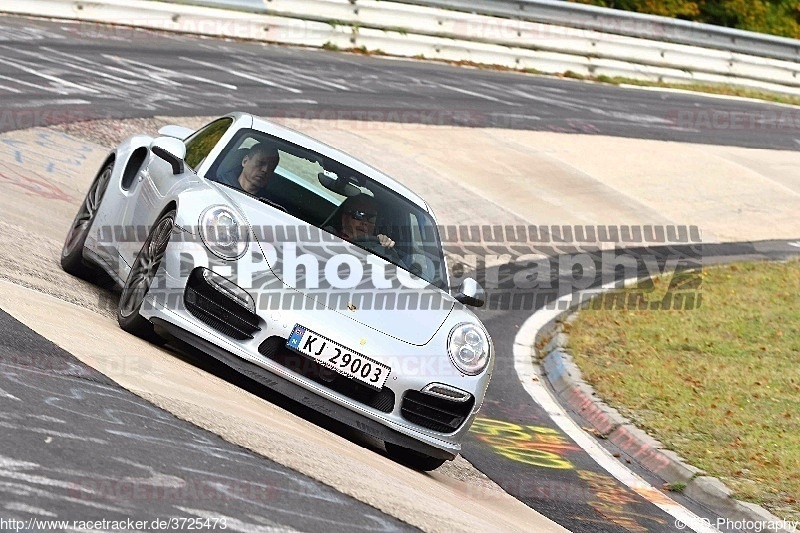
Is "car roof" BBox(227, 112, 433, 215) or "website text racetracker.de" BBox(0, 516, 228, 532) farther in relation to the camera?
"car roof" BBox(227, 112, 433, 215)

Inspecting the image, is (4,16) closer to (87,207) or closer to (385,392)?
(87,207)

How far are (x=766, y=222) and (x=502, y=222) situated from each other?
Result: 5208 mm

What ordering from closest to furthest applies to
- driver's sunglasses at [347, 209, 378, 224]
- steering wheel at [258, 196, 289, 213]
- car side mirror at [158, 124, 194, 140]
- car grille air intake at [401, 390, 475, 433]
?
A: car grille air intake at [401, 390, 475, 433], steering wheel at [258, 196, 289, 213], driver's sunglasses at [347, 209, 378, 224], car side mirror at [158, 124, 194, 140]

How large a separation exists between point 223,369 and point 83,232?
1.95 metres

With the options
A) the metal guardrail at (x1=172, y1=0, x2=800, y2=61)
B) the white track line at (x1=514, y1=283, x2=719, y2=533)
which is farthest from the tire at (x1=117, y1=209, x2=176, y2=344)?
the metal guardrail at (x1=172, y1=0, x2=800, y2=61)

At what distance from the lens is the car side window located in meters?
8.14

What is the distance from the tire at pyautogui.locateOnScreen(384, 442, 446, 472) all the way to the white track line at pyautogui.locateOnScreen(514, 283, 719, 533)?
1472 millimetres

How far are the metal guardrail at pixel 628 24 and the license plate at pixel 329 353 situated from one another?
19.8 meters

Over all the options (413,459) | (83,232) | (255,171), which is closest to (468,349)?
(413,459)

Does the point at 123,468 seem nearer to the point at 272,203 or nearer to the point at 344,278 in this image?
the point at 344,278

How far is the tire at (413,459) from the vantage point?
7.25 m

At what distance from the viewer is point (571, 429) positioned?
31.0 feet

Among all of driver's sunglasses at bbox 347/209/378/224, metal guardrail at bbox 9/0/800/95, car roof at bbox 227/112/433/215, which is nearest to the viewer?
driver's sunglasses at bbox 347/209/378/224

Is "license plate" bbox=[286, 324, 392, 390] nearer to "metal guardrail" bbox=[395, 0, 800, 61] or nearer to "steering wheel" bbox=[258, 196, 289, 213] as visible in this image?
"steering wheel" bbox=[258, 196, 289, 213]
